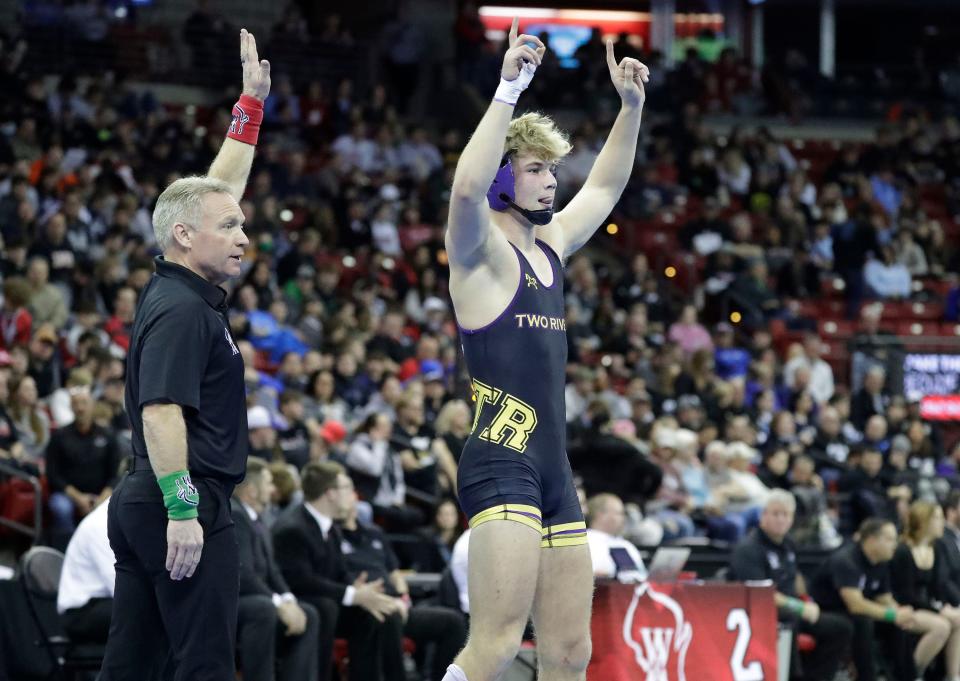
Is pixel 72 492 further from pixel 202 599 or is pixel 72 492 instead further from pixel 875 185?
pixel 875 185

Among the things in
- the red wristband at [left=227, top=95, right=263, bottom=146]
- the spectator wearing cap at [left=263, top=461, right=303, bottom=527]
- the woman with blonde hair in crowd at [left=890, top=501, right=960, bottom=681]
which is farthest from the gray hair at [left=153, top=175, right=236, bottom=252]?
the woman with blonde hair in crowd at [left=890, top=501, right=960, bottom=681]

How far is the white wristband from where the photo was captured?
5.23 m

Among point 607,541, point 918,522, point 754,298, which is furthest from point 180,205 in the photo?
point 754,298

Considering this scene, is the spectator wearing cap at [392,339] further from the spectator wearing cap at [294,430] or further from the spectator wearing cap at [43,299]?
the spectator wearing cap at [43,299]

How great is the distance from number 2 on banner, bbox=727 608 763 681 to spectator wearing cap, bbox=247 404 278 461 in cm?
390

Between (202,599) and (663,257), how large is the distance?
1726 cm

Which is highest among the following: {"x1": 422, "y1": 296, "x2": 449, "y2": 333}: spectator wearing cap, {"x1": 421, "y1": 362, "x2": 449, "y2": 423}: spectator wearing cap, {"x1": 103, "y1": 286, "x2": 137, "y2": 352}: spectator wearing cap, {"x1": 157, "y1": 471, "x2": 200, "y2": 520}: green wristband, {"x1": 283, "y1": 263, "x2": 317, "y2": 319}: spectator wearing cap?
{"x1": 157, "y1": 471, "x2": 200, "y2": 520}: green wristband

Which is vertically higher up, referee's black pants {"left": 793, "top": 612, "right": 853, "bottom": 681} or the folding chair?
the folding chair

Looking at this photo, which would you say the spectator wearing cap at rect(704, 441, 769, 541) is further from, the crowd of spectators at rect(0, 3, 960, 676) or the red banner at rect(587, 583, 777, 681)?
the red banner at rect(587, 583, 777, 681)

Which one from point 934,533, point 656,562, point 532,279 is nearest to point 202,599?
point 532,279

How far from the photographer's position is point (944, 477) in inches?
646

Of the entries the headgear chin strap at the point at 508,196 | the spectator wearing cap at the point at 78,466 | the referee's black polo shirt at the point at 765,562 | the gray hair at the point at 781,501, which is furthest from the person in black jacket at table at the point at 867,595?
the headgear chin strap at the point at 508,196

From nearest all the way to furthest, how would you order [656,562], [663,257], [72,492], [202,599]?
[202,599]
[656,562]
[72,492]
[663,257]

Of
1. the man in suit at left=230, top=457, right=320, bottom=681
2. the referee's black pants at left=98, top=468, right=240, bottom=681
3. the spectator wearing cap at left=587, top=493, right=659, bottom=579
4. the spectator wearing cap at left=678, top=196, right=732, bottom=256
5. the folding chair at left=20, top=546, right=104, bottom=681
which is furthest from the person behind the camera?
the spectator wearing cap at left=678, top=196, right=732, bottom=256
